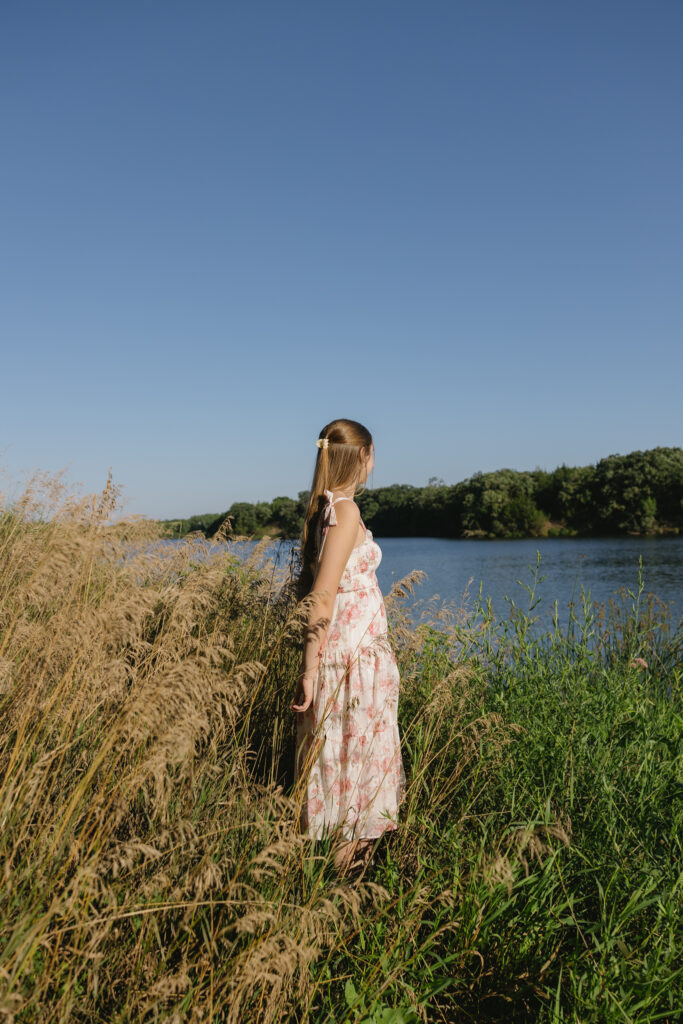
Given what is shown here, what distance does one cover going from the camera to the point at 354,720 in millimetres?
2678

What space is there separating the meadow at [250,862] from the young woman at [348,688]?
0.55 ft

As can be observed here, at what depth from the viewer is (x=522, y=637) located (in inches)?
165

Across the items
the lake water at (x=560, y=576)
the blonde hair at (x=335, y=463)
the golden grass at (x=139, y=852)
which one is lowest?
the lake water at (x=560, y=576)

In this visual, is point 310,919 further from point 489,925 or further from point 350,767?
point 350,767

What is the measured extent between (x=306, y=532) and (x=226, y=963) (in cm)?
176

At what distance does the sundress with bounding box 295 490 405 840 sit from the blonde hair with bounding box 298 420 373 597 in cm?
13

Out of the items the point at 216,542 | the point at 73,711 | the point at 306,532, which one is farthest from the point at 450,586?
the point at 73,711

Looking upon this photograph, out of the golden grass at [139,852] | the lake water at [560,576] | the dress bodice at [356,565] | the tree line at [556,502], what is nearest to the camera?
the golden grass at [139,852]

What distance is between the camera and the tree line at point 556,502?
2188 inches

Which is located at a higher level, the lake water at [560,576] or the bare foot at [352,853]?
the bare foot at [352,853]

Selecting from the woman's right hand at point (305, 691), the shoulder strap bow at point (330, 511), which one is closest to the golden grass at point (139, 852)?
the woman's right hand at point (305, 691)

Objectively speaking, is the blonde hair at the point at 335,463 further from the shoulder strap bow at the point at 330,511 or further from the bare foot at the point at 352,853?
the bare foot at the point at 352,853

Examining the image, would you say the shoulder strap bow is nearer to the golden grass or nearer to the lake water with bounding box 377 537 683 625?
the golden grass

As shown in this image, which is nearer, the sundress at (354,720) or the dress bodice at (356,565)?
the sundress at (354,720)
